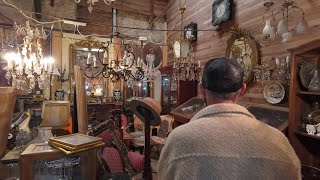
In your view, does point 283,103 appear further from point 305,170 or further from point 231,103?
point 231,103

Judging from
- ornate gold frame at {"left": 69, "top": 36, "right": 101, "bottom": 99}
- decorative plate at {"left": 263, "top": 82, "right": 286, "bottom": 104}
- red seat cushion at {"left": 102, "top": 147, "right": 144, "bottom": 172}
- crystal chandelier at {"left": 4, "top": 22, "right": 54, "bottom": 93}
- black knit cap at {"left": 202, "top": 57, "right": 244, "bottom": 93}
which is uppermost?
ornate gold frame at {"left": 69, "top": 36, "right": 101, "bottom": 99}

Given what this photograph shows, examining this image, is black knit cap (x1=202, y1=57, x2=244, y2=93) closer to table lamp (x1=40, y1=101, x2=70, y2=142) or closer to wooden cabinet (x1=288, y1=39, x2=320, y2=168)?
wooden cabinet (x1=288, y1=39, x2=320, y2=168)

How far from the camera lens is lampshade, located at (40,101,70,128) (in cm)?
229

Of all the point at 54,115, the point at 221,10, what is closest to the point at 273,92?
the point at 221,10

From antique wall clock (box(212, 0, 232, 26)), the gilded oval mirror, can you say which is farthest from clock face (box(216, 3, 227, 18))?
the gilded oval mirror

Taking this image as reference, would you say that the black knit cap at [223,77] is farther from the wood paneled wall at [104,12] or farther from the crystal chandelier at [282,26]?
the wood paneled wall at [104,12]

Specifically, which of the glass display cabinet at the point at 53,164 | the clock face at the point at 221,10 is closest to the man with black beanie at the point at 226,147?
the glass display cabinet at the point at 53,164

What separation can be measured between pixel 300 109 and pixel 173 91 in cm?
349

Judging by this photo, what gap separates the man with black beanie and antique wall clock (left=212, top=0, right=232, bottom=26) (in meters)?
3.42

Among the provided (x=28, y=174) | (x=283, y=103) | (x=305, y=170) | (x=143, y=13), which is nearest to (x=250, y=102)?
(x=283, y=103)

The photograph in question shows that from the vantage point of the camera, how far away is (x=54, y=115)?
2.31 m

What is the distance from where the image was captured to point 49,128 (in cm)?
229

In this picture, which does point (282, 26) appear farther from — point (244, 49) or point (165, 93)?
point (165, 93)

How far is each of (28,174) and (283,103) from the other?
9.66ft
